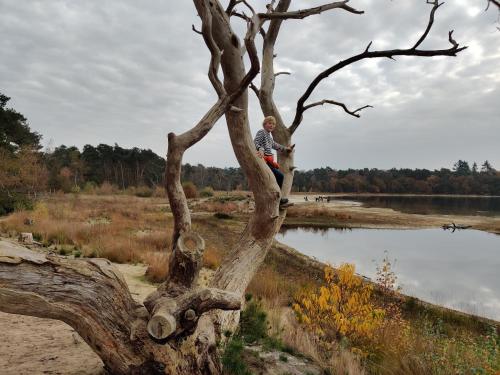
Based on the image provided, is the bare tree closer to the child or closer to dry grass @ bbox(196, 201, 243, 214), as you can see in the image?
the child

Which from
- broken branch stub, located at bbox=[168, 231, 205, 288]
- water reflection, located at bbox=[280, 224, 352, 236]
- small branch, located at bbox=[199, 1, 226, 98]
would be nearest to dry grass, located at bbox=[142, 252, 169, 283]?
broken branch stub, located at bbox=[168, 231, 205, 288]

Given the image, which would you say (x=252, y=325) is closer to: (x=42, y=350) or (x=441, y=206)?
(x=42, y=350)

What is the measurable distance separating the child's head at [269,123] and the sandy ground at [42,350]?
3.53 meters

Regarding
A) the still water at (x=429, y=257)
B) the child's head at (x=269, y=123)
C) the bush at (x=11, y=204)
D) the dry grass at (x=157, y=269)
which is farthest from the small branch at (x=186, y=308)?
the bush at (x=11, y=204)

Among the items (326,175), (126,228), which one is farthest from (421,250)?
(326,175)

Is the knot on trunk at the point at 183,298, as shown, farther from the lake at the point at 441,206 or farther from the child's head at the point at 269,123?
the lake at the point at 441,206

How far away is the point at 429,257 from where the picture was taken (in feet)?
59.2

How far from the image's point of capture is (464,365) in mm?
3928

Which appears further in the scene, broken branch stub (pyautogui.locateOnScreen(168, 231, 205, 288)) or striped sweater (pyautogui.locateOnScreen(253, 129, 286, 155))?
striped sweater (pyautogui.locateOnScreen(253, 129, 286, 155))

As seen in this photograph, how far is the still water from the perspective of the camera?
12248 mm

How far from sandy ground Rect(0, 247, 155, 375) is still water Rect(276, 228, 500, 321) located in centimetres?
1068

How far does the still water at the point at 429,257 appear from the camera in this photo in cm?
1225

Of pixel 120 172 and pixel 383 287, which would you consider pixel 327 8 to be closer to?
pixel 383 287

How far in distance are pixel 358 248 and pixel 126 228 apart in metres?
12.4
